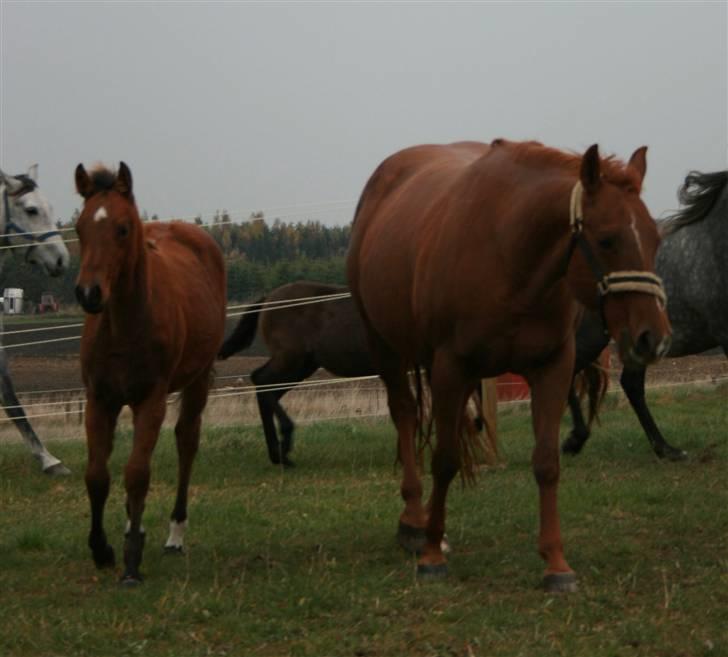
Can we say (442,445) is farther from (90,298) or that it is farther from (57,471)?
(57,471)

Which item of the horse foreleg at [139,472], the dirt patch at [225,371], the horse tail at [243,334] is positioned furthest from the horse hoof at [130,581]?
the dirt patch at [225,371]

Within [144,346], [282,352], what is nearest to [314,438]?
[282,352]

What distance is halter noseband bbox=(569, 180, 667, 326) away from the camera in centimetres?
465

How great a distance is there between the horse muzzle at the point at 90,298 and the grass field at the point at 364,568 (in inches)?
47.2

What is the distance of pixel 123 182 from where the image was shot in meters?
5.52

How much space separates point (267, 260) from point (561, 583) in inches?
410

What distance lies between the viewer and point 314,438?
1087 cm

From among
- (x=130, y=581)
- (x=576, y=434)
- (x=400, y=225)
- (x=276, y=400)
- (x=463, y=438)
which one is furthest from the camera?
(x=276, y=400)

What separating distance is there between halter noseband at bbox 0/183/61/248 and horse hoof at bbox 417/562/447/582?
17.0ft

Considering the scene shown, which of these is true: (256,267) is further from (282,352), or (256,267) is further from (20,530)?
(20,530)

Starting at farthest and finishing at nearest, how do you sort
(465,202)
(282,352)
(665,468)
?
(282,352), (665,468), (465,202)

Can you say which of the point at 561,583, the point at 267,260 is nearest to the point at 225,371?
the point at 267,260

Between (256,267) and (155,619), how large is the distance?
33.5ft

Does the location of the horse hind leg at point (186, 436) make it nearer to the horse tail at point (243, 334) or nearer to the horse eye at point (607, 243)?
the horse eye at point (607, 243)
